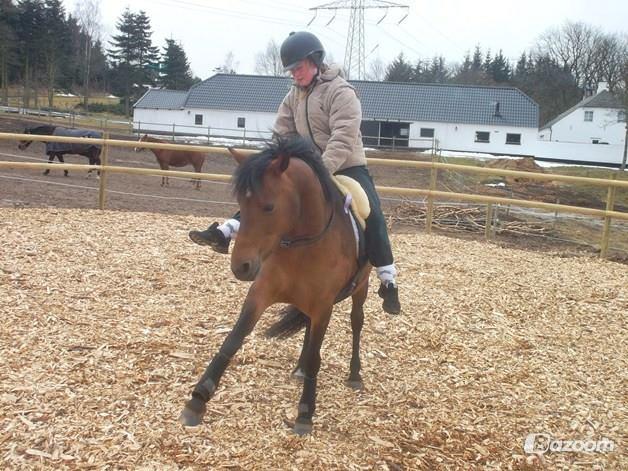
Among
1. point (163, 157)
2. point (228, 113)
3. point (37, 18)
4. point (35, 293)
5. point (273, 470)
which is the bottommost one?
point (273, 470)

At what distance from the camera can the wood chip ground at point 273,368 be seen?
10.3 feet

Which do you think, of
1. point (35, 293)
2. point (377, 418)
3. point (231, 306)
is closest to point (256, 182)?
point (377, 418)

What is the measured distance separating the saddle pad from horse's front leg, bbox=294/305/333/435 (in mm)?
596

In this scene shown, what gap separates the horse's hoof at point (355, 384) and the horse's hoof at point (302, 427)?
2.37 ft

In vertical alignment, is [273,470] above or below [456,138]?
below

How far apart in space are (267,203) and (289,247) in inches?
15.7

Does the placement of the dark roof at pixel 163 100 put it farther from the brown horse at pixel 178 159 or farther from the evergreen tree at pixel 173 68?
the brown horse at pixel 178 159

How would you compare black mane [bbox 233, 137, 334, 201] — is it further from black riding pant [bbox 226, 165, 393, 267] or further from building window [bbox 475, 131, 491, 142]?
building window [bbox 475, 131, 491, 142]

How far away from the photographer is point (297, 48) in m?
3.44

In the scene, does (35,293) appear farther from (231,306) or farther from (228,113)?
(228,113)

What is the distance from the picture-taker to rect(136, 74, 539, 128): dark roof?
1574 inches

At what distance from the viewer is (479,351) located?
15.5ft

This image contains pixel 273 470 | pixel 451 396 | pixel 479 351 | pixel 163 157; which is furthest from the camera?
pixel 163 157

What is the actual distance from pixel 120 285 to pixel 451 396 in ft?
9.57
